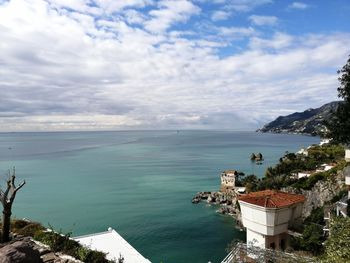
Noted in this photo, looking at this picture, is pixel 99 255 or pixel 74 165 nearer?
pixel 99 255

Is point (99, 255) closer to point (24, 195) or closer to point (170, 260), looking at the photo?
point (170, 260)

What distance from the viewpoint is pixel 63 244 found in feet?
37.5

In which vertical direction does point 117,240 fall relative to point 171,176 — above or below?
above

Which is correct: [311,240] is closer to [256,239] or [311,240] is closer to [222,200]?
[256,239]

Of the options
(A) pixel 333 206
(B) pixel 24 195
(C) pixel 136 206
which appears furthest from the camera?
(B) pixel 24 195

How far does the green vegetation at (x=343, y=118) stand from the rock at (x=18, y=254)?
19.6 meters

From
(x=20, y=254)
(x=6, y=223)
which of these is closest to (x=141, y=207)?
(x=6, y=223)

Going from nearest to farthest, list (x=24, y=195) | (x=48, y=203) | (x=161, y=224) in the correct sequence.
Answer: (x=161, y=224) < (x=48, y=203) < (x=24, y=195)

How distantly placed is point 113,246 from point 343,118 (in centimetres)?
1680

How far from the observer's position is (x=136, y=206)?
48719 mm

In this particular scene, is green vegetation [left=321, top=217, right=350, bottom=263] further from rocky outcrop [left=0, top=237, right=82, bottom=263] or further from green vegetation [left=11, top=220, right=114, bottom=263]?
rocky outcrop [left=0, top=237, right=82, bottom=263]

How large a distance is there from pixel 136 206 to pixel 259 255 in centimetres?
3440

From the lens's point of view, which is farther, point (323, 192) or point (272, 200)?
point (323, 192)

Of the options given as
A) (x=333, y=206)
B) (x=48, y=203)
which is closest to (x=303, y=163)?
(x=333, y=206)
